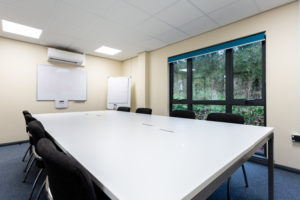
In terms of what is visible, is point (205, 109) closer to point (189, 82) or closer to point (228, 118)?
point (189, 82)

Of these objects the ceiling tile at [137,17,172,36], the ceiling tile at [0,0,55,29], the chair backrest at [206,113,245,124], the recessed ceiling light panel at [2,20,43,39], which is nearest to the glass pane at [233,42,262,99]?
the chair backrest at [206,113,245,124]

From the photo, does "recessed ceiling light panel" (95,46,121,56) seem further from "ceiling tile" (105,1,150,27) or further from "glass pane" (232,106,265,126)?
"glass pane" (232,106,265,126)

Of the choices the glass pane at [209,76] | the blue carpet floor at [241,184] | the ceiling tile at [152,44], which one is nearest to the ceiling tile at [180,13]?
the ceiling tile at [152,44]

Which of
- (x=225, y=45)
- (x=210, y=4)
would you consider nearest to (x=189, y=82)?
(x=225, y=45)

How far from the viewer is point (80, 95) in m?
4.73

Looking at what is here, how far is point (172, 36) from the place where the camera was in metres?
3.52

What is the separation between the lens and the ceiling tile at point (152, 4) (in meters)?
2.30

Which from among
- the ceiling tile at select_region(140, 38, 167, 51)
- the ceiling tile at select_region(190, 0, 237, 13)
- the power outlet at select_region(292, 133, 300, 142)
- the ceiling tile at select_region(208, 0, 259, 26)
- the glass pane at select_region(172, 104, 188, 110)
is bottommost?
the power outlet at select_region(292, 133, 300, 142)

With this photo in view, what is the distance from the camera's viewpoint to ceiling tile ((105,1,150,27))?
8.02 ft

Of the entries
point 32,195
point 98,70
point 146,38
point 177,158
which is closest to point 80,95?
point 98,70

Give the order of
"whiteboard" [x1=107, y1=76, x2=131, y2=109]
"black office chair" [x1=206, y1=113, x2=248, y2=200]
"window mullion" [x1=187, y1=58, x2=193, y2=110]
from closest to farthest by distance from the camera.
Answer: "black office chair" [x1=206, y1=113, x2=248, y2=200], "window mullion" [x1=187, y1=58, x2=193, y2=110], "whiteboard" [x1=107, y1=76, x2=131, y2=109]

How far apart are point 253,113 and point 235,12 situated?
1.88 metres

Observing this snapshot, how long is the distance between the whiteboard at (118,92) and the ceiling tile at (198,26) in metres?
2.49

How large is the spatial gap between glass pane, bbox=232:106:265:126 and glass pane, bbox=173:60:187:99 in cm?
130
